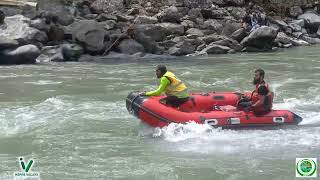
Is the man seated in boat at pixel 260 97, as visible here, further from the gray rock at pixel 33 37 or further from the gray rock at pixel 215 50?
the gray rock at pixel 215 50

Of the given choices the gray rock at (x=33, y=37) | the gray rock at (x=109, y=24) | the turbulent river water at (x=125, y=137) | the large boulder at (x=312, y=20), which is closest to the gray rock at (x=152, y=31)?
the gray rock at (x=109, y=24)

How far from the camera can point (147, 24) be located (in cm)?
2317

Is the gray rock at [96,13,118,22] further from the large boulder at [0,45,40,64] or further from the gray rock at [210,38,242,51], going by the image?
the large boulder at [0,45,40,64]

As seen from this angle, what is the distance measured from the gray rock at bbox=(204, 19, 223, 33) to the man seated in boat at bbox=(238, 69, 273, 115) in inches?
644

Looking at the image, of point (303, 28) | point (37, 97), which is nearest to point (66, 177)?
point (37, 97)

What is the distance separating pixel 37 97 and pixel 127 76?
4.02 m

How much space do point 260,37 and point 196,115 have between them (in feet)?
49.5

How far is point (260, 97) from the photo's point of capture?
9.20m

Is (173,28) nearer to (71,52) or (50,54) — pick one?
(71,52)

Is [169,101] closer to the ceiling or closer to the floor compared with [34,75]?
closer to the ceiling

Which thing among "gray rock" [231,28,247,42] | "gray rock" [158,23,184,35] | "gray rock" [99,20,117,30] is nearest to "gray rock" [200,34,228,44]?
"gray rock" [231,28,247,42]

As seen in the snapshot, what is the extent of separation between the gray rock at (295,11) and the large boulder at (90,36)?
1361cm

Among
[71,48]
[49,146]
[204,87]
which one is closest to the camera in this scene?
[49,146]

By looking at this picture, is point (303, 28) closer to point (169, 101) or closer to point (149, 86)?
point (149, 86)
